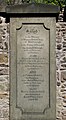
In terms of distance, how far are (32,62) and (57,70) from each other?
0.48m

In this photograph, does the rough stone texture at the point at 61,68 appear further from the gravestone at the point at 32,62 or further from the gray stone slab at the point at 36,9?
the gray stone slab at the point at 36,9

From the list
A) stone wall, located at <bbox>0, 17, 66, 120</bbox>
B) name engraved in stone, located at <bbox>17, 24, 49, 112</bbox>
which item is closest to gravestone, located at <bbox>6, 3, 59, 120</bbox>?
name engraved in stone, located at <bbox>17, 24, 49, 112</bbox>

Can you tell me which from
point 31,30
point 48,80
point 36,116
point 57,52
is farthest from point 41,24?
point 36,116

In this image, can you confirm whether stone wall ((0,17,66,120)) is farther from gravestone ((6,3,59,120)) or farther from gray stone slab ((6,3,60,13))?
gray stone slab ((6,3,60,13))

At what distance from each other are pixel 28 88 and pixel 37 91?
0.53 ft

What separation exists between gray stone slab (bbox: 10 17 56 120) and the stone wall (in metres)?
0.11

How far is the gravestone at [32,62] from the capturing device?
5.86 meters

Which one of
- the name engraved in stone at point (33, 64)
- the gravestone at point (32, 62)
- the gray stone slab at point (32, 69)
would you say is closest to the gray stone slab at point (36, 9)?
the gravestone at point (32, 62)

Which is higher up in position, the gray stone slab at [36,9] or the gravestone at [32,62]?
the gray stone slab at [36,9]

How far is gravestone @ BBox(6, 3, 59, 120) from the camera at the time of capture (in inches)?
231

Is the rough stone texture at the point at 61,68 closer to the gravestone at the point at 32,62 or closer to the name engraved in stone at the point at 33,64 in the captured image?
the gravestone at the point at 32,62

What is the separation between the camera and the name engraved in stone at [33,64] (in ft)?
19.2

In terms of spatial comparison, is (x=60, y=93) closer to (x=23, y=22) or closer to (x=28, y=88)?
(x=28, y=88)

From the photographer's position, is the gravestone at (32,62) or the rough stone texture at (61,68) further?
the rough stone texture at (61,68)
